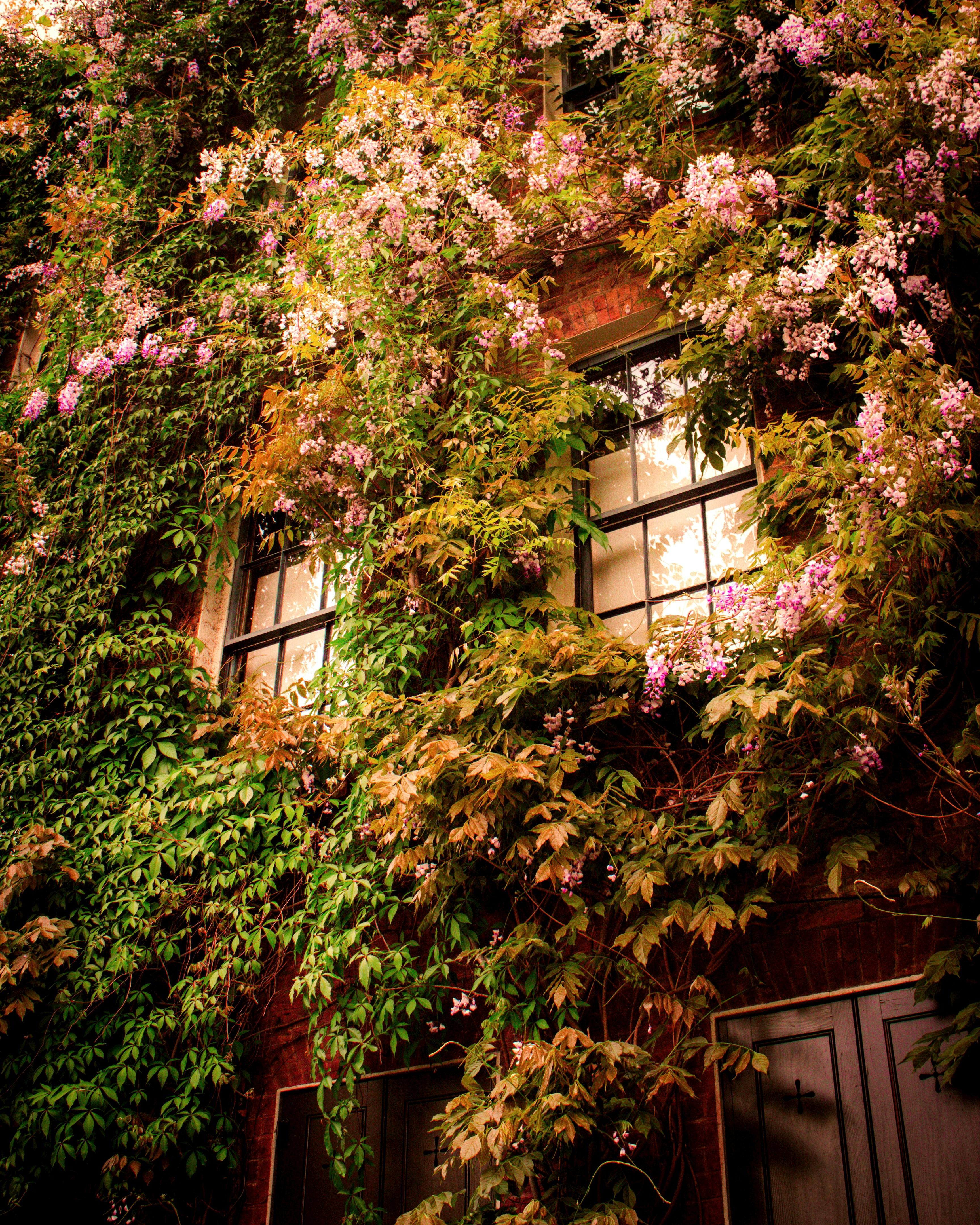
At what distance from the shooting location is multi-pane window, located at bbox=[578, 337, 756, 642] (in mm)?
4859

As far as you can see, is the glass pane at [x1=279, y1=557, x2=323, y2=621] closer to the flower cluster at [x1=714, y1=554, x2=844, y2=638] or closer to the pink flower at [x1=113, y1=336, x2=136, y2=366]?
the pink flower at [x1=113, y1=336, x2=136, y2=366]

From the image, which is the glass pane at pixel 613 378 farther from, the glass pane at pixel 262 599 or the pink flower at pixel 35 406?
the pink flower at pixel 35 406

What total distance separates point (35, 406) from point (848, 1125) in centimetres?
636

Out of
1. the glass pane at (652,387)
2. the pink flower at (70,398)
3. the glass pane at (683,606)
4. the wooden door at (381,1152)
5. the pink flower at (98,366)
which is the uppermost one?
the pink flower at (98,366)

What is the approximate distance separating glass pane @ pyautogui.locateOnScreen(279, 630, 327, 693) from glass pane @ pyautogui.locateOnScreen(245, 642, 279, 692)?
0.06 m

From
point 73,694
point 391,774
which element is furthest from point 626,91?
point 73,694

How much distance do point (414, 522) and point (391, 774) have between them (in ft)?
4.31

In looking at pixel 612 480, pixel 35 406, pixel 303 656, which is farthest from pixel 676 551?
pixel 35 406

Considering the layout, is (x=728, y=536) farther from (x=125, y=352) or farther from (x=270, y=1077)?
(x=125, y=352)

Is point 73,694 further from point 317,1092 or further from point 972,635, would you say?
point 972,635

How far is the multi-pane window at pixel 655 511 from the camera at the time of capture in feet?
15.9

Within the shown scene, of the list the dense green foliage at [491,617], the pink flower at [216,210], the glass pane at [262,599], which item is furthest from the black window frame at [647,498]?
the pink flower at [216,210]

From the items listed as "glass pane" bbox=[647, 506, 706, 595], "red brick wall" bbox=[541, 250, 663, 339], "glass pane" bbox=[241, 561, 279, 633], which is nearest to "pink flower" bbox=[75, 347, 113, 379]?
"glass pane" bbox=[241, 561, 279, 633]

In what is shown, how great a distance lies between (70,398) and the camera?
23.0 ft
